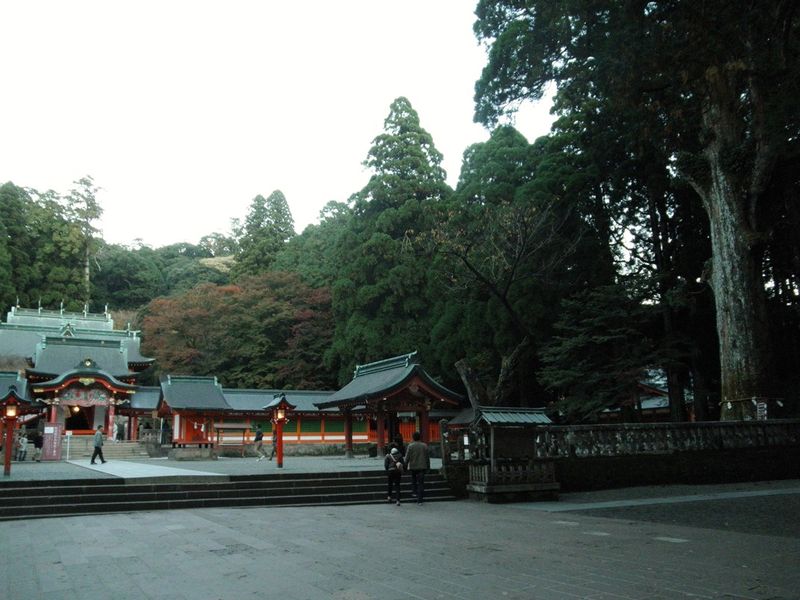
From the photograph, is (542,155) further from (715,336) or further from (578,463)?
(578,463)

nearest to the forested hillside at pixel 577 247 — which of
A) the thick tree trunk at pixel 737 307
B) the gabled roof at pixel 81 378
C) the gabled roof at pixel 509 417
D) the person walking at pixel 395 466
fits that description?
the thick tree trunk at pixel 737 307

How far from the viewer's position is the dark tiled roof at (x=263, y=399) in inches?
1273

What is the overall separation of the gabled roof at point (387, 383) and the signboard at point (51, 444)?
37.9 ft

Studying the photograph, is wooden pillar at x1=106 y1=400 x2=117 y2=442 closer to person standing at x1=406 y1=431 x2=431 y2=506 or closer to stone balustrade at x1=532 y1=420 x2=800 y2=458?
person standing at x1=406 y1=431 x2=431 y2=506

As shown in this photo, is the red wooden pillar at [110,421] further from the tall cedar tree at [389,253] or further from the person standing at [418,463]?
the person standing at [418,463]

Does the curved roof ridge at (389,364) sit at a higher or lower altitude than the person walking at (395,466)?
higher

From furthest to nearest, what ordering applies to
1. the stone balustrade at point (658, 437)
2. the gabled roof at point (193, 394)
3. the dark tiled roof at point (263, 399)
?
the dark tiled roof at point (263, 399) → the gabled roof at point (193, 394) → the stone balustrade at point (658, 437)

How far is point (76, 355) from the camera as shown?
38.1 meters

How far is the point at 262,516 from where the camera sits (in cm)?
1083

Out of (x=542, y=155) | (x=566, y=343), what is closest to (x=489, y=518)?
(x=566, y=343)

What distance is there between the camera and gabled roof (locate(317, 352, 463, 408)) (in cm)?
2309

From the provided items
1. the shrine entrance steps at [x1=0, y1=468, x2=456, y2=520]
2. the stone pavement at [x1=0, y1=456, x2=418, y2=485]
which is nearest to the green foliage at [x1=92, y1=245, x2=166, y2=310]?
the stone pavement at [x1=0, y1=456, x2=418, y2=485]

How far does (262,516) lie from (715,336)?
19.8m

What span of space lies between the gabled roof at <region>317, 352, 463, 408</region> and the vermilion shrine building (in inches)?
1.7
